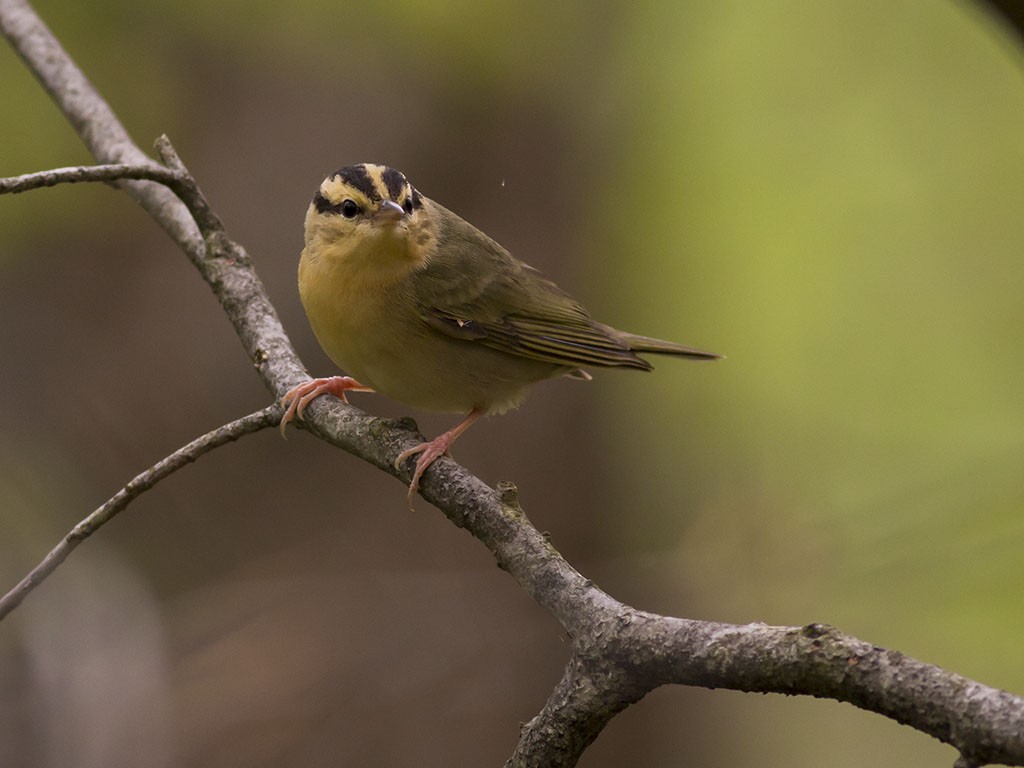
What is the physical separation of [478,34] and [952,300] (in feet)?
17.7

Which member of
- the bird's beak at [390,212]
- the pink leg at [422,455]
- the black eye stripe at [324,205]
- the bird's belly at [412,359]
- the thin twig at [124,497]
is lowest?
the thin twig at [124,497]

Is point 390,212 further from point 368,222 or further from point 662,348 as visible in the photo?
point 662,348

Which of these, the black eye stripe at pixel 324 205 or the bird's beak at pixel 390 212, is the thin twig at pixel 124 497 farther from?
the black eye stripe at pixel 324 205

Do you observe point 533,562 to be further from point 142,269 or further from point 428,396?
point 142,269

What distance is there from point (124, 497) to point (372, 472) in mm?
4525

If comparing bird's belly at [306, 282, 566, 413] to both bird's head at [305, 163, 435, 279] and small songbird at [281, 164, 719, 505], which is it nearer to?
small songbird at [281, 164, 719, 505]

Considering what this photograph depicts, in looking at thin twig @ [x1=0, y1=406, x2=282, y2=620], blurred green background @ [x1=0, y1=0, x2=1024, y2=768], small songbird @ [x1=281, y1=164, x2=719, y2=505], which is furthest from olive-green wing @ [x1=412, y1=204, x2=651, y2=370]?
blurred green background @ [x1=0, y1=0, x2=1024, y2=768]

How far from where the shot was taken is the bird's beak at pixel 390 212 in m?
4.80

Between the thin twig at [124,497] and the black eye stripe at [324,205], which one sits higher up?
the black eye stripe at [324,205]

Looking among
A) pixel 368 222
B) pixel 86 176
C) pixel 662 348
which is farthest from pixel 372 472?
pixel 86 176

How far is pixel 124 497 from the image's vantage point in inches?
127

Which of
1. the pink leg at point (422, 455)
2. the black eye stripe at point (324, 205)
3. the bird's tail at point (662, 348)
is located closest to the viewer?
the pink leg at point (422, 455)

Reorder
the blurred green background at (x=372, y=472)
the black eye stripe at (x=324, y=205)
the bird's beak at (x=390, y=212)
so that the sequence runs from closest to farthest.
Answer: the bird's beak at (x=390, y=212), the black eye stripe at (x=324, y=205), the blurred green background at (x=372, y=472)

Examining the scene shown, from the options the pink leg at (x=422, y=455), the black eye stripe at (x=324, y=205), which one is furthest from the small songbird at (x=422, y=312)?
the pink leg at (x=422, y=455)
